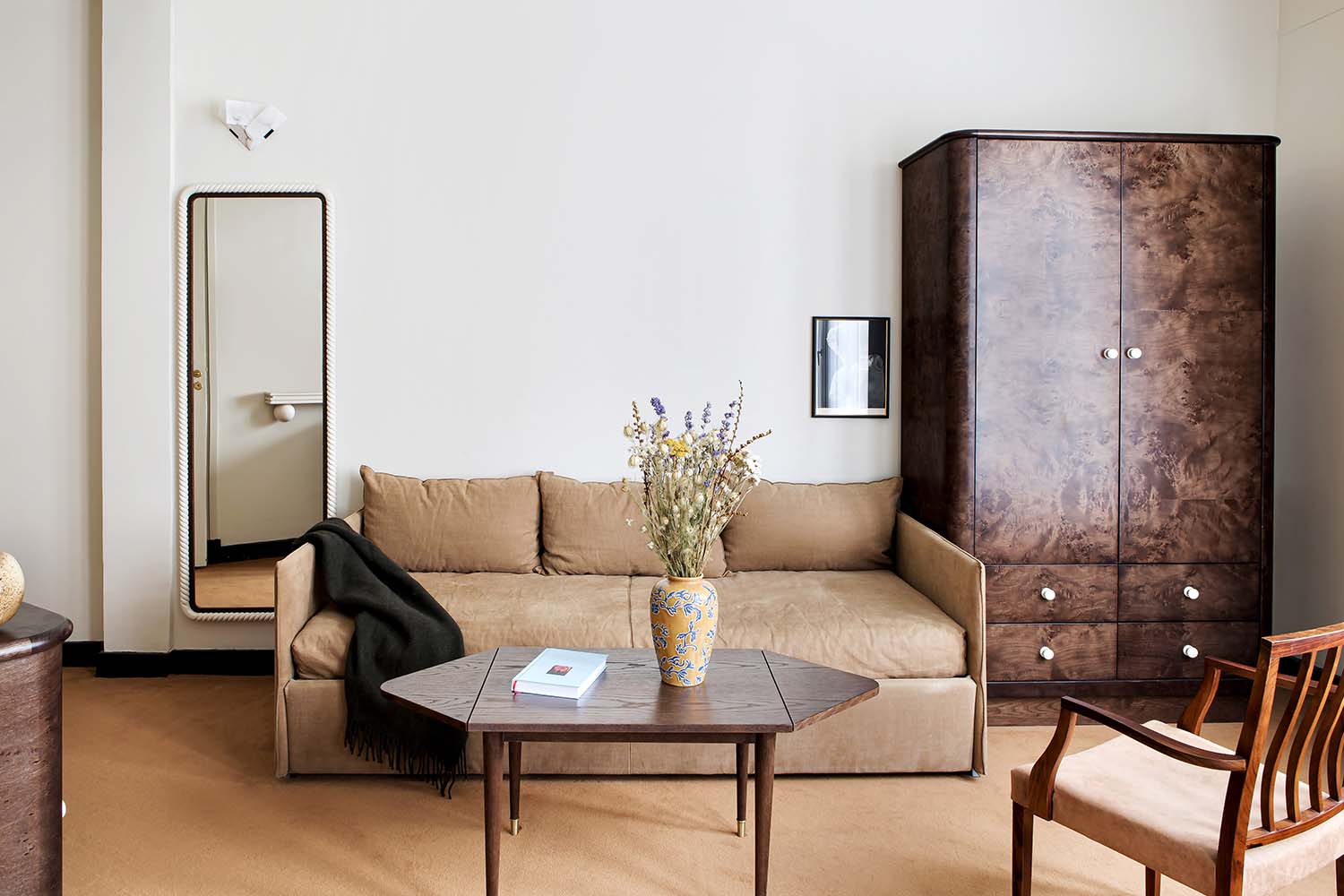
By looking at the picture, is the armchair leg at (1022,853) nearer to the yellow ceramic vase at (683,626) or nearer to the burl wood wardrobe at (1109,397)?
the yellow ceramic vase at (683,626)

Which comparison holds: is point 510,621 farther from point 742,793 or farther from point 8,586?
point 8,586

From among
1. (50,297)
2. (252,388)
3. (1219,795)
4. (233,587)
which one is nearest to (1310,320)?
(1219,795)

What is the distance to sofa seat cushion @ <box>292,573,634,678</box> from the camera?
277 centimetres

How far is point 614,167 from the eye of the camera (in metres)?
3.68

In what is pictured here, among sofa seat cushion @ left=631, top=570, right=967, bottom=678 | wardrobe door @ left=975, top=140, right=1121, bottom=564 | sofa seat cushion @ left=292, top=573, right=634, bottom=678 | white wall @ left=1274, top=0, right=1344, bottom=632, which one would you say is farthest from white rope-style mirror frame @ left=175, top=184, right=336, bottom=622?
white wall @ left=1274, top=0, right=1344, bottom=632

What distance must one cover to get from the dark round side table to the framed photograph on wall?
2708 millimetres

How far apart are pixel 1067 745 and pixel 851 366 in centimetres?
211

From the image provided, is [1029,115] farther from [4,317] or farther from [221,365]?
[4,317]

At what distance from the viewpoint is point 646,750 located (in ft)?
9.00

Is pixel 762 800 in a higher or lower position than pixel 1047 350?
lower

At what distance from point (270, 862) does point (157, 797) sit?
1.90 ft

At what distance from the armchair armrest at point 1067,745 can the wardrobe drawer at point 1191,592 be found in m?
1.52

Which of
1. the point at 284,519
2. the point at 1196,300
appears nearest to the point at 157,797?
the point at 284,519

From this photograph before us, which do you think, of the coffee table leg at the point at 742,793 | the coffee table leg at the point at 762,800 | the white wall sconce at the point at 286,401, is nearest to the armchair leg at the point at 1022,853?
the coffee table leg at the point at 762,800
